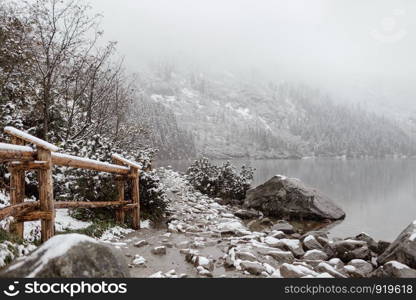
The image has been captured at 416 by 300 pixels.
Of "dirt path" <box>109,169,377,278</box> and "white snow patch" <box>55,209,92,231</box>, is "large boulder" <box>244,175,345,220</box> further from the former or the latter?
Answer: "white snow patch" <box>55,209,92,231</box>

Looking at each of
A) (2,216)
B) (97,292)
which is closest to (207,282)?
(97,292)

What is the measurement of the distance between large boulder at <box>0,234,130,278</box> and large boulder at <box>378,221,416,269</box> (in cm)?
571

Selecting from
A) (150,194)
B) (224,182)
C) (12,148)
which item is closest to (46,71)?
(150,194)

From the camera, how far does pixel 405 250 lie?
6.21 meters

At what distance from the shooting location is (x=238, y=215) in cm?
1225

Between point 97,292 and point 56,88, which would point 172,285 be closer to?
point 97,292

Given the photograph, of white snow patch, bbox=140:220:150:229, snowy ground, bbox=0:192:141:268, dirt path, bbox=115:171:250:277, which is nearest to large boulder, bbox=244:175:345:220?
dirt path, bbox=115:171:250:277

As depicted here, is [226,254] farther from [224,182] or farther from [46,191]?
[224,182]

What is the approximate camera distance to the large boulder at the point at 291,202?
13.5 metres

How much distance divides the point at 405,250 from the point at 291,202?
297 inches

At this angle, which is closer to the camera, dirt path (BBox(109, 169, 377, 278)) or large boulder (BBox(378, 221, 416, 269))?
dirt path (BBox(109, 169, 377, 278))

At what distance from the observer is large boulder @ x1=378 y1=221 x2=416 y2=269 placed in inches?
238

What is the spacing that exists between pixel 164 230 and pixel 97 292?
5.71 meters

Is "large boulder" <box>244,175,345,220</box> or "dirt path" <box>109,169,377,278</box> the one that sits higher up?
"dirt path" <box>109,169,377,278</box>
